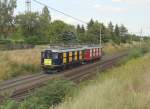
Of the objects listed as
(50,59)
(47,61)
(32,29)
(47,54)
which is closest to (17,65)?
(47,61)

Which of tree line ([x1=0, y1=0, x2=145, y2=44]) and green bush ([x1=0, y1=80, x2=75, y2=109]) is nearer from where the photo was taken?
green bush ([x1=0, y1=80, x2=75, y2=109])

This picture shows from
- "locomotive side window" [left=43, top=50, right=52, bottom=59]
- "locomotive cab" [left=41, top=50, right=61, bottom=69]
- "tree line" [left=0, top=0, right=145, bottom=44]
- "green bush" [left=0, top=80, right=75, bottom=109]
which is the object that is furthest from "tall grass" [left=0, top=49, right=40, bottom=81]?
"tree line" [left=0, top=0, right=145, bottom=44]

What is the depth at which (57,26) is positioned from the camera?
9138 cm

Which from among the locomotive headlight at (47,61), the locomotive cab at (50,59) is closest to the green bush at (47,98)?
the locomotive cab at (50,59)

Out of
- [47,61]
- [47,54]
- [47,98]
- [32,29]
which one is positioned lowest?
[47,61]

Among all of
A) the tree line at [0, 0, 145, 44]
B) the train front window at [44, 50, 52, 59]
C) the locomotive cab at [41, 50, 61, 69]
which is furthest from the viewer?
the tree line at [0, 0, 145, 44]

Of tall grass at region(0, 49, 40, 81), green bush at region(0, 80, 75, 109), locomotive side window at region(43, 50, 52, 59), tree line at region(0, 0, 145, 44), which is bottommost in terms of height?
tall grass at region(0, 49, 40, 81)

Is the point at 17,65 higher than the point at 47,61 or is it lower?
lower

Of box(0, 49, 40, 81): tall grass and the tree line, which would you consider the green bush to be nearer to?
box(0, 49, 40, 81): tall grass

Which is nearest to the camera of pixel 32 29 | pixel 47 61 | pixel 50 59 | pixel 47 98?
pixel 47 98

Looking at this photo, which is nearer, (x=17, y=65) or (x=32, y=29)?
(x=17, y=65)

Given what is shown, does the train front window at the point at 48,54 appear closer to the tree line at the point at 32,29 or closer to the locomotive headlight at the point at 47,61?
the locomotive headlight at the point at 47,61

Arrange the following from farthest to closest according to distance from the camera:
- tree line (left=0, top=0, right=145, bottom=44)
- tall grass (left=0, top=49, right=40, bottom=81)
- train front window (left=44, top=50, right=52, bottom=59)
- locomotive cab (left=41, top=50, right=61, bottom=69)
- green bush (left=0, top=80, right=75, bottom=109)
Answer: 1. tree line (left=0, top=0, right=145, bottom=44)
2. train front window (left=44, top=50, right=52, bottom=59)
3. locomotive cab (left=41, top=50, right=61, bottom=69)
4. tall grass (left=0, top=49, right=40, bottom=81)
5. green bush (left=0, top=80, right=75, bottom=109)

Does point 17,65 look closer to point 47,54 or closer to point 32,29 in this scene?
point 47,54
